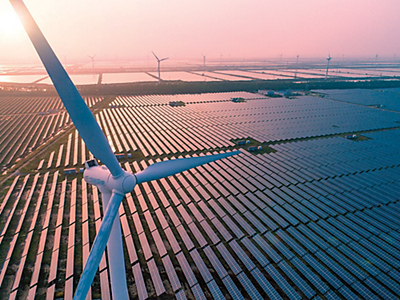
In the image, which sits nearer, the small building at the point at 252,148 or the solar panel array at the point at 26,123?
the small building at the point at 252,148

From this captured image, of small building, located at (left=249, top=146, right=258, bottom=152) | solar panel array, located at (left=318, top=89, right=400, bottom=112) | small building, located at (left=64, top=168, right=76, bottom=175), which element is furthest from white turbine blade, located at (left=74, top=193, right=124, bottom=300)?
solar panel array, located at (left=318, top=89, right=400, bottom=112)

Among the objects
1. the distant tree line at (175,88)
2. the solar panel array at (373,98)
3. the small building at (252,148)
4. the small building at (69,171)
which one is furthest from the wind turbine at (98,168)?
the distant tree line at (175,88)

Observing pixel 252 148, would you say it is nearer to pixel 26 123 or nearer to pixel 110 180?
pixel 110 180

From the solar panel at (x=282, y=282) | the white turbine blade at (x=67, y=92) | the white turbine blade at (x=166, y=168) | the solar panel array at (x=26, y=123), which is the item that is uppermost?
the white turbine blade at (x=67, y=92)

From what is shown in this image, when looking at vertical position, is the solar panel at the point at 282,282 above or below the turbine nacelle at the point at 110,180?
below

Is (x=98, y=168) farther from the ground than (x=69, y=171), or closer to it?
farther from the ground

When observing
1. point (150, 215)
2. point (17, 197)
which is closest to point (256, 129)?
point (150, 215)

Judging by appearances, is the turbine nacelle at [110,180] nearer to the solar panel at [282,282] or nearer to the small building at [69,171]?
the solar panel at [282,282]

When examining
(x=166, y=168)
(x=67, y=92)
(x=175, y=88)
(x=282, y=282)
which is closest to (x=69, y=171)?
(x=166, y=168)
